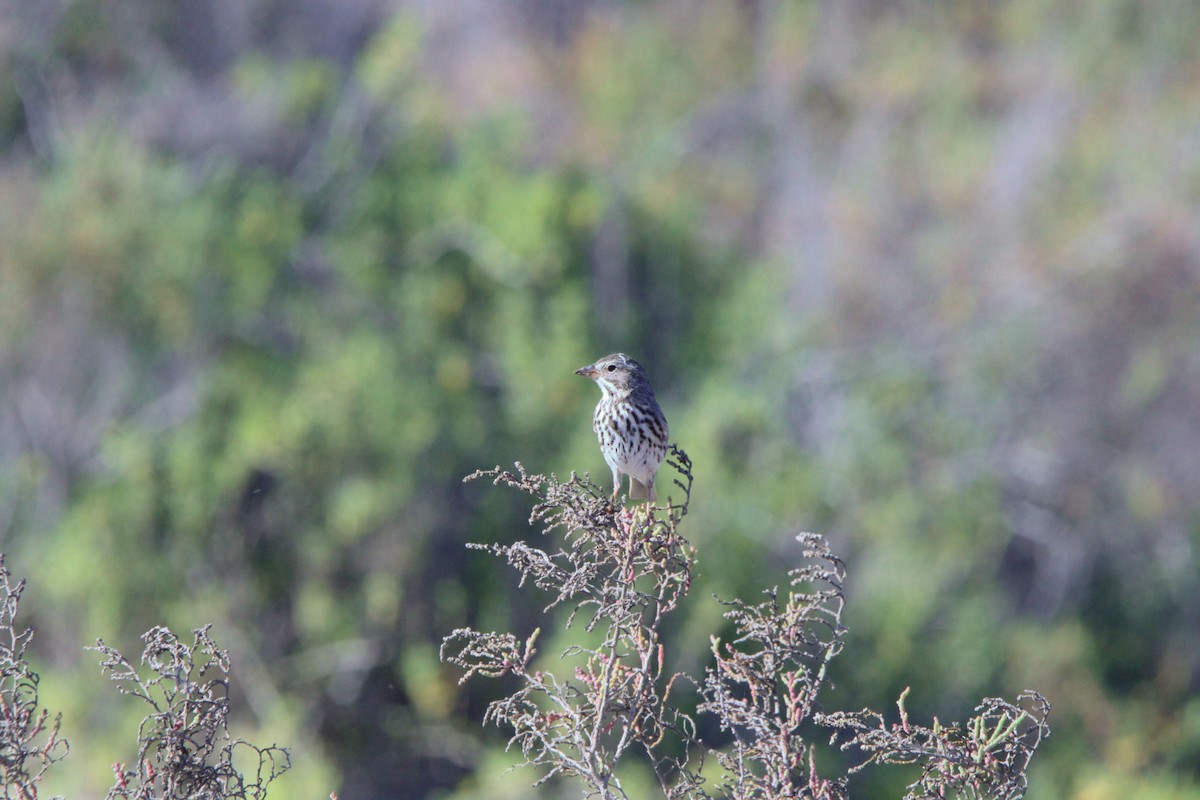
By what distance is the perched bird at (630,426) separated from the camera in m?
5.29

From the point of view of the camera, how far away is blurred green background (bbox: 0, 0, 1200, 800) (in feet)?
41.2

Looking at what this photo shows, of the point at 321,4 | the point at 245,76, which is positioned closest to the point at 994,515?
the point at 245,76

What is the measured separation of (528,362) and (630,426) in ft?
27.2

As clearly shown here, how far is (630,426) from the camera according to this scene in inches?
209

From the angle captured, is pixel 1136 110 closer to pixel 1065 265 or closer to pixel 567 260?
pixel 1065 265

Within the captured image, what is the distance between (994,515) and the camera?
14.8m

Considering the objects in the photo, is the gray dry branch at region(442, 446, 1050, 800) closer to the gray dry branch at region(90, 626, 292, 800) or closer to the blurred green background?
the gray dry branch at region(90, 626, 292, 800)

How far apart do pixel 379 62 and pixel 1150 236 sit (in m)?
8.81

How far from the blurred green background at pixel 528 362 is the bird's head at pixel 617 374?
630 centimetres

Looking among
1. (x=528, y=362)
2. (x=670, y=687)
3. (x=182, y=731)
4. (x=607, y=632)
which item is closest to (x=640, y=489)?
(x=607, y=632)

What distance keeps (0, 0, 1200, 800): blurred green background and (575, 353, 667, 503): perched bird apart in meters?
6.30

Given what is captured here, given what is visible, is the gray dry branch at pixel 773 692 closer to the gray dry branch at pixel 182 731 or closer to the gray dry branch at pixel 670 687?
the gray dry branch at pixel 670 687

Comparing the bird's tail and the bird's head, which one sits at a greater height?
the bird's head

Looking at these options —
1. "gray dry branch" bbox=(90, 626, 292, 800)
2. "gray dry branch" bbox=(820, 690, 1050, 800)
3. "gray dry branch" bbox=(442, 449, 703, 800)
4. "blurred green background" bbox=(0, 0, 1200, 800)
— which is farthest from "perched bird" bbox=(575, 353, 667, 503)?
"blurred green background" bbox=(0, 0, 1200, 800)
